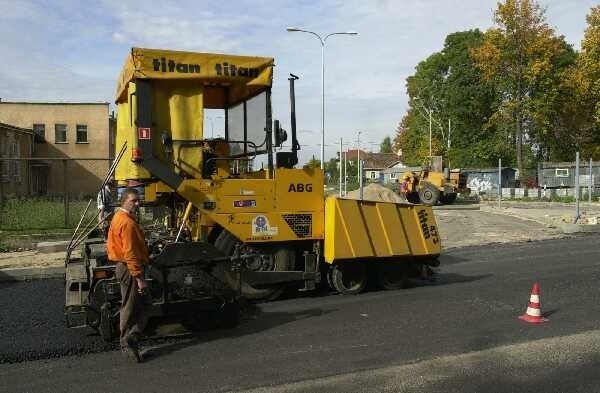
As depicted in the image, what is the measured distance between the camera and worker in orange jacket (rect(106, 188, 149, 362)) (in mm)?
5336

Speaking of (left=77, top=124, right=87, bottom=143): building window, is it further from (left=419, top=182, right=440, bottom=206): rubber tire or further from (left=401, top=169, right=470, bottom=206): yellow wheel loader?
(left=419, top=182, right=440, bottom=206): rubber tire

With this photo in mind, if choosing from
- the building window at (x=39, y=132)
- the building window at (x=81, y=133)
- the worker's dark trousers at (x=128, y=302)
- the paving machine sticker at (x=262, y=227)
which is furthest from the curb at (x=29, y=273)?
the building window at (x=39, y=132)

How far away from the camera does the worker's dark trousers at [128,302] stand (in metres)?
5.38

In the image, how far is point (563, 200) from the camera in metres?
35.0

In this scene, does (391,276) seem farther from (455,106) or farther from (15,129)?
(455,106)

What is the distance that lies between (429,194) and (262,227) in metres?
25.0

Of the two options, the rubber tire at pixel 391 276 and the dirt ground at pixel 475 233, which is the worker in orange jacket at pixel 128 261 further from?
the dirt ground at pixel 475 233

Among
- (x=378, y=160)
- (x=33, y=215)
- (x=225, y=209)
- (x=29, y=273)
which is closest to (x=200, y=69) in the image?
(x=225, y=209)

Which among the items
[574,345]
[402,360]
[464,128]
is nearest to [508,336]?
[574,345]

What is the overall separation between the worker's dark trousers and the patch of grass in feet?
27.5

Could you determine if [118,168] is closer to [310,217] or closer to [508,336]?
[310,217]

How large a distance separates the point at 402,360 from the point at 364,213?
2.76m

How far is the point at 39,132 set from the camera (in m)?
41.4

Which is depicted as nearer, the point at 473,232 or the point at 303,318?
the point at 303,318
